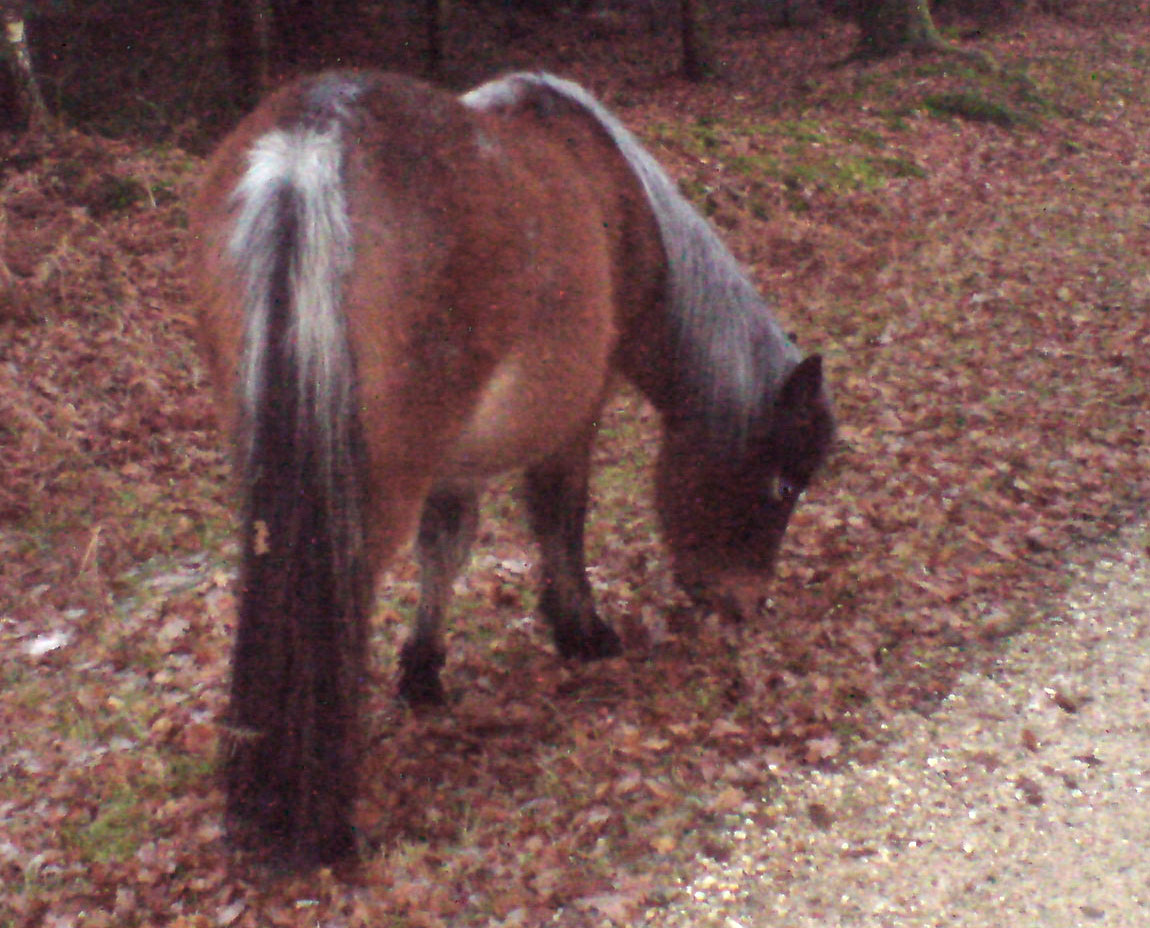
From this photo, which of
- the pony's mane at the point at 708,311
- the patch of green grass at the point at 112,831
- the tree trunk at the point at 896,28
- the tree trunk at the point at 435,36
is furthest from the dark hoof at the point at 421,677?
the tree trunk at the point at 896,28

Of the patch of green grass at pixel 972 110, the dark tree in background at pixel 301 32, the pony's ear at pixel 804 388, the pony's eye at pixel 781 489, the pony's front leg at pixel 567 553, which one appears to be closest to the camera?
the pony's ear at pixel 804 388

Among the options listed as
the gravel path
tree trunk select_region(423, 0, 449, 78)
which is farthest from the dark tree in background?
the gravel path

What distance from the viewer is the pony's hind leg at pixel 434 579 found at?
4191mm

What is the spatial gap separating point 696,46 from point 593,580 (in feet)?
39.4

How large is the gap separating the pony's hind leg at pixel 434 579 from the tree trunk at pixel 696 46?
12720 millimetres

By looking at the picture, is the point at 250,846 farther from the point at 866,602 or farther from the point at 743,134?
the point at 743,134

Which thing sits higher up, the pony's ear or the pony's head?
the pony's ear

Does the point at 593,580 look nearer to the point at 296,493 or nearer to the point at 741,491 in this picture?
the point at 741,491

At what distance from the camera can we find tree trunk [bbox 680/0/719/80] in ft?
49.9

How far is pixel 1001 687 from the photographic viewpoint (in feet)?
14.2

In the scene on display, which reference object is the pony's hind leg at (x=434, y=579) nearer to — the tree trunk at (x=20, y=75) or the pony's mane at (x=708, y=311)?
the pony's mane at (x=708, y=311)

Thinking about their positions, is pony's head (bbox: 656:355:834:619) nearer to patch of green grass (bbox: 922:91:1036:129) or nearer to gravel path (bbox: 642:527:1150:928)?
gravel path (bbox: 642:527:1150:928)

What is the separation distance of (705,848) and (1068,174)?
36.7ft

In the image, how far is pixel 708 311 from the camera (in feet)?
14.1
